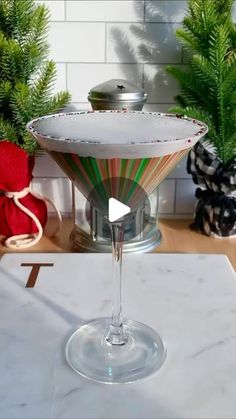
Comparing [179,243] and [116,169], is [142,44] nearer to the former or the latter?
[179,243]

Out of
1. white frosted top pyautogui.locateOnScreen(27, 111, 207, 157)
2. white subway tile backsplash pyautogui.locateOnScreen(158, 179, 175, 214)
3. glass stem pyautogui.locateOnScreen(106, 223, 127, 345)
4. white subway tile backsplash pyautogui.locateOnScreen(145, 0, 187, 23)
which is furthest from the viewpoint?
white subway tile backsplash pyautogui.locateOnScreen(158, 179, 175, 214)

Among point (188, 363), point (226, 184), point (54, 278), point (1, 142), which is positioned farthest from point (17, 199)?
point (188, 363)

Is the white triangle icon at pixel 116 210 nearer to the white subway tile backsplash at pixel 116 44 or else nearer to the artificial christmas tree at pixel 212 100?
the artificial christmas tree at pixel 212 100

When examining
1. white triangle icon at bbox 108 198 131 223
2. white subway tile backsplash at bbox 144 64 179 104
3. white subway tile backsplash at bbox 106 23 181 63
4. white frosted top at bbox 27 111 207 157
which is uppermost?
white subway tile backsplash at bbox 106 23 181 63

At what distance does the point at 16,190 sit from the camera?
2.79 ft

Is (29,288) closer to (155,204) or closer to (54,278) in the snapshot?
(54,278)

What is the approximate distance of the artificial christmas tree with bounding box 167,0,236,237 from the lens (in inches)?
31.0

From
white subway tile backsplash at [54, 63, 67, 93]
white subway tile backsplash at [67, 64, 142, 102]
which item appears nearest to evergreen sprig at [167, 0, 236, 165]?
white subway tile backsplash at [67, 64, 142, 102]

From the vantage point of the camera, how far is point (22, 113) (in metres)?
0.83

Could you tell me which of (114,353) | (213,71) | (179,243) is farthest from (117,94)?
(114,353)

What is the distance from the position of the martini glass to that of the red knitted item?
0.29 m
